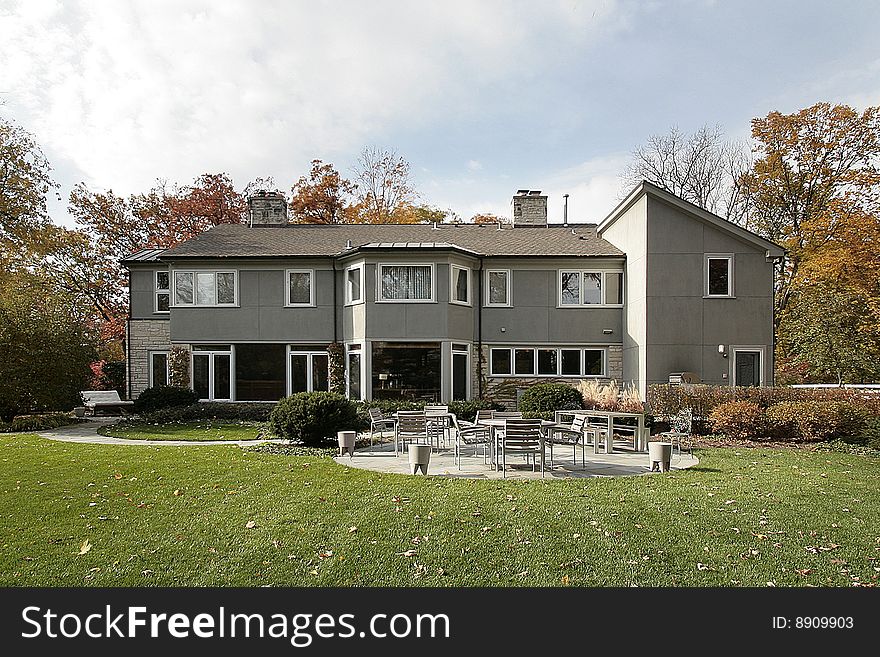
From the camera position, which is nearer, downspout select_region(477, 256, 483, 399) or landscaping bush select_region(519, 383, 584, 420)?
landscaping bush select_region(519, 383, 584, 420)

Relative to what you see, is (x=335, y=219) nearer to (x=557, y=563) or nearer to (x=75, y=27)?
(x=75, y=27)

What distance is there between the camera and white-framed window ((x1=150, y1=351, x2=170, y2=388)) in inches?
969

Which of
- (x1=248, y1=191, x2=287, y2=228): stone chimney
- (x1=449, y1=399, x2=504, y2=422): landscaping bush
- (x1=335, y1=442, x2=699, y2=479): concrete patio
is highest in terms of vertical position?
(x1=248, y1=191, x2=287, y2=228): stone chimney

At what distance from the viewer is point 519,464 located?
39.2 feet

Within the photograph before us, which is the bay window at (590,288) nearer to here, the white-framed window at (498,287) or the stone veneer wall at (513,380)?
the stone veneer wall at (513,380)

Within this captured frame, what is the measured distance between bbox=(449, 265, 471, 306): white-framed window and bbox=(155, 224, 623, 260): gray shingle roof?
0.75 metres

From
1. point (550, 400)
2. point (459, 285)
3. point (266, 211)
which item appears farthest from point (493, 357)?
point (266, 211)

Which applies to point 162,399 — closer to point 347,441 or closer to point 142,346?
point 142,346

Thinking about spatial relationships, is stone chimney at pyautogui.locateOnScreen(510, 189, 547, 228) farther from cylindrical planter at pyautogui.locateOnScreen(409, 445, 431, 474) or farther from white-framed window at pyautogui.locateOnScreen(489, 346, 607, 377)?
cylindrical planter at pyautogui.locateOnScreen(409, 445, 431, 474)

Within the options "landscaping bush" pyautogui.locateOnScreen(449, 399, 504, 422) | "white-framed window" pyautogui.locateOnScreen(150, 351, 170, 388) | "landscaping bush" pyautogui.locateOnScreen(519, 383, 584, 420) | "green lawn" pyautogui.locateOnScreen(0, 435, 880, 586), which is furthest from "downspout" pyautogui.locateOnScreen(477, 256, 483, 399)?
"white-framed window" pyautogui.locateOnScreen(150, 351, 170, 388)

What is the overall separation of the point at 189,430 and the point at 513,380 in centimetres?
1051

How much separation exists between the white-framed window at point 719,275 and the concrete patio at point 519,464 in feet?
27.2

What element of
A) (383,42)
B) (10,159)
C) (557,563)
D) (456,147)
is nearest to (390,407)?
(456,147)

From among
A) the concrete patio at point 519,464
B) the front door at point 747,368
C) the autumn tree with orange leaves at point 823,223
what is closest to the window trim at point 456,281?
the concrete patio at point 519,464
